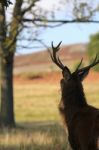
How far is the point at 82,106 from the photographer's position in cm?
953

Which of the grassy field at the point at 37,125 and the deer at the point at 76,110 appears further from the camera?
the grassy field at the point at 37,125

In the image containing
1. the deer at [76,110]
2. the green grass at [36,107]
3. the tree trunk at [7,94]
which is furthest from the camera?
the green grass at [36,107]

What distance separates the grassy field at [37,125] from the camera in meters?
12.6

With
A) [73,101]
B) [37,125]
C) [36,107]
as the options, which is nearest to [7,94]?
[37,125]

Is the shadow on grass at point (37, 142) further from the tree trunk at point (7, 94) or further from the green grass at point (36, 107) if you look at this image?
the green grass at point (36, 107)

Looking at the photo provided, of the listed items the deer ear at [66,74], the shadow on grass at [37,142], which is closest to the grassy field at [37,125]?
the shadow on grass at [37,142]

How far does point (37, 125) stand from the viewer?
950 inches

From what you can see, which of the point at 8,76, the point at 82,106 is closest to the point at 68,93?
the point at 82,106

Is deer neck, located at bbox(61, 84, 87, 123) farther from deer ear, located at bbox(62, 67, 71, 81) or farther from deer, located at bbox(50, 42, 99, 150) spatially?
deer ear, located at bbox(62, 67, 71, 81)

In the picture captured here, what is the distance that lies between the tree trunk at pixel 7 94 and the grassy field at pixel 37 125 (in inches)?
22.9

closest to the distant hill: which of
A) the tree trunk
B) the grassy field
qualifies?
the grassy field

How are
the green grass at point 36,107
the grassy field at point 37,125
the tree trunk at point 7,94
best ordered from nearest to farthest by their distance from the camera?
the grassy field at point 37,125 → the tree trunk at point 7,94 → the green grass at point 36,107

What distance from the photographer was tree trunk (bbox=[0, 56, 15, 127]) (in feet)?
73.4

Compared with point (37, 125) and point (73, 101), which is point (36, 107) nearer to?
point (37, 125)
